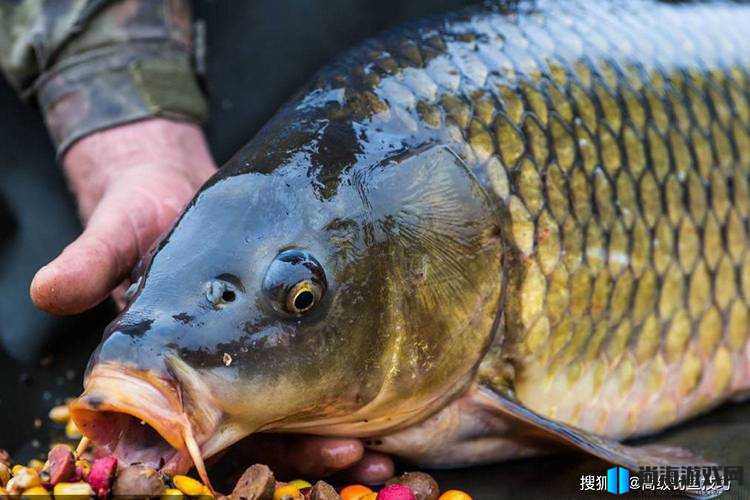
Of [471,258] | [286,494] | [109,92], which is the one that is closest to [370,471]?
[286,494]

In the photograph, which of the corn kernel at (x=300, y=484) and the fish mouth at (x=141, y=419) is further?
the corn kernel at (x=300, y=484)

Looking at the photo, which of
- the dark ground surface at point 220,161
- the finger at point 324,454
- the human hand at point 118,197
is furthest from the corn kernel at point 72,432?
the finger at point 324,454

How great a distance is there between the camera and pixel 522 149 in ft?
6.01

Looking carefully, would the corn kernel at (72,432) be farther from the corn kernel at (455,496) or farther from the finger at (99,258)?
the corn kernel at (455,496)

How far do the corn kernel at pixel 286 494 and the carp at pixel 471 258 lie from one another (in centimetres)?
10

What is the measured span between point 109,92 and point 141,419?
135 centimetres

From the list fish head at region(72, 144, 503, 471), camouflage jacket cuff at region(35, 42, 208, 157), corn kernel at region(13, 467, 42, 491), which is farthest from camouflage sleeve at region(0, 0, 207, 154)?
corn kernel at region(13, 467, 42, 491)

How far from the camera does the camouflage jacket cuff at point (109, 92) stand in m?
2.46

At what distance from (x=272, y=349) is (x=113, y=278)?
43 centimetres

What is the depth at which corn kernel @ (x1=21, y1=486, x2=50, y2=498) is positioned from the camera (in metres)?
1.37

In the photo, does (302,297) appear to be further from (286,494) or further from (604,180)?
(604,180)

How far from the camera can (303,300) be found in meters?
1.49

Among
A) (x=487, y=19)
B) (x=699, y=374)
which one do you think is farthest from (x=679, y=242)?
(x=487, y=19)

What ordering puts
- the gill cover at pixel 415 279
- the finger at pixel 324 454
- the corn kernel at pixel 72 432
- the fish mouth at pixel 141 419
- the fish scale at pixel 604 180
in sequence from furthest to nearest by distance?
the corn kernel at pixel 72 432
the fish scale at pixel 604 180
the finger at pixel 324 454
the gill cover at pixel 415 279
the fish mouth at pixel 141 419
